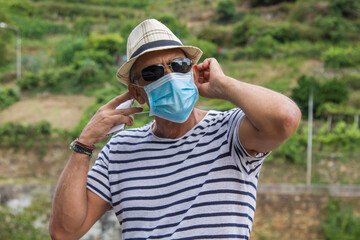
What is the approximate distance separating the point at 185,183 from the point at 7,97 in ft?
56.1

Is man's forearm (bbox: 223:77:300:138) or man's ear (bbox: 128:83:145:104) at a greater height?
man's forearm (bbox: 223:77:300:138)

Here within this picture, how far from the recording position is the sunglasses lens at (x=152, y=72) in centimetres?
132

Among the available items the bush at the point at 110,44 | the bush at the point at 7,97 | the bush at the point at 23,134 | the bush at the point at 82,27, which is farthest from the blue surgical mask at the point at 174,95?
the bush at the point at 82,27

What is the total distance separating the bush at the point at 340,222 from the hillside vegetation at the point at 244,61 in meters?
1.33

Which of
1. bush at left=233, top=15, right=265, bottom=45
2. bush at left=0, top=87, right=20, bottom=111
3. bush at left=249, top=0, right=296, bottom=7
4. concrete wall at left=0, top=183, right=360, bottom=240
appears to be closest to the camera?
concrete wall at left=0, top=183, right=360, bottom=240

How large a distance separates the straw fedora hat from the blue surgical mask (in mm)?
106

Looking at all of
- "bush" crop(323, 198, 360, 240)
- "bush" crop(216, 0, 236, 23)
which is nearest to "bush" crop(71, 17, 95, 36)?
"bush" crop(216, 0, 236, 23)

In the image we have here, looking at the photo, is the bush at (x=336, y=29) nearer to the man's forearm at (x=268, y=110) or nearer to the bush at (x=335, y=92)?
the bush at (x=335, y=92)

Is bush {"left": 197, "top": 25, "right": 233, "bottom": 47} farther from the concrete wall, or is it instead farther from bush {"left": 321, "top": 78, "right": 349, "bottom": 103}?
the concrete wall

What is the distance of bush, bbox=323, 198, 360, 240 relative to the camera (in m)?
9.14

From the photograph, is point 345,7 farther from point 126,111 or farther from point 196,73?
point 126,111

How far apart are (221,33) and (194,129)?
73.6 feet

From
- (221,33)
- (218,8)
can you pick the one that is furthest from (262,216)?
(218,8)

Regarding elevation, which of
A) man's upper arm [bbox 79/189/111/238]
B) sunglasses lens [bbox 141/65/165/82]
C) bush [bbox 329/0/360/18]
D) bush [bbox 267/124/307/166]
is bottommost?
bush [bbox 267/124/307/166]
